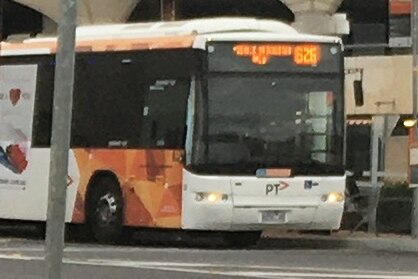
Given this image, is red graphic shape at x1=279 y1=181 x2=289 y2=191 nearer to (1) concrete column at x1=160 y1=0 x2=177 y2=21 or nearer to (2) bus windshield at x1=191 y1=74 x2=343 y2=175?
(2) bus windshield at x1=191 y1=74 x2=343 y2=175

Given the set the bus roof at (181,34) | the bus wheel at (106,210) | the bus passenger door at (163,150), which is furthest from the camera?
the bus wheel at (106,210)

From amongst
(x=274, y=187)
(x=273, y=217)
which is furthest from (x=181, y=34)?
(x=273, y=217)

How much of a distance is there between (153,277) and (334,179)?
505 cm

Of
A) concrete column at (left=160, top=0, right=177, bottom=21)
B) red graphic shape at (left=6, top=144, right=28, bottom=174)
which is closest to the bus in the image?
red graphic shape at (left=6, top=144, right=28, bottom=174)

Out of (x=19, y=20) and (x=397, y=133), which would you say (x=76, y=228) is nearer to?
(x=397, y=133)

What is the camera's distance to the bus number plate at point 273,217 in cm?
1897

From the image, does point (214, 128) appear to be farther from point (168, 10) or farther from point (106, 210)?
point (168, 10)

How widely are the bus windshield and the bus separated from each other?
0.05 ft

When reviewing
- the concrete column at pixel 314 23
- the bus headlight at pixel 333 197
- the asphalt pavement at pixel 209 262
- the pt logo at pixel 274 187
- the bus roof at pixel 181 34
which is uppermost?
the concrete column at pixel 314 23

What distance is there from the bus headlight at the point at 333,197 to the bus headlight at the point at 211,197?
1.57 metres

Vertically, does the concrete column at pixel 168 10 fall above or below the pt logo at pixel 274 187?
above

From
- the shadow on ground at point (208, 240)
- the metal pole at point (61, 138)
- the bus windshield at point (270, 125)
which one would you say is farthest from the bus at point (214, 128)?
the metal pole at point (61, 138)

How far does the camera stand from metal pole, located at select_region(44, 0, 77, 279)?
6.57m

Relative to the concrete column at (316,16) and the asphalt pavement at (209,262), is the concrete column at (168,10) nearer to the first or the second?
the concrete column at (316,16)
